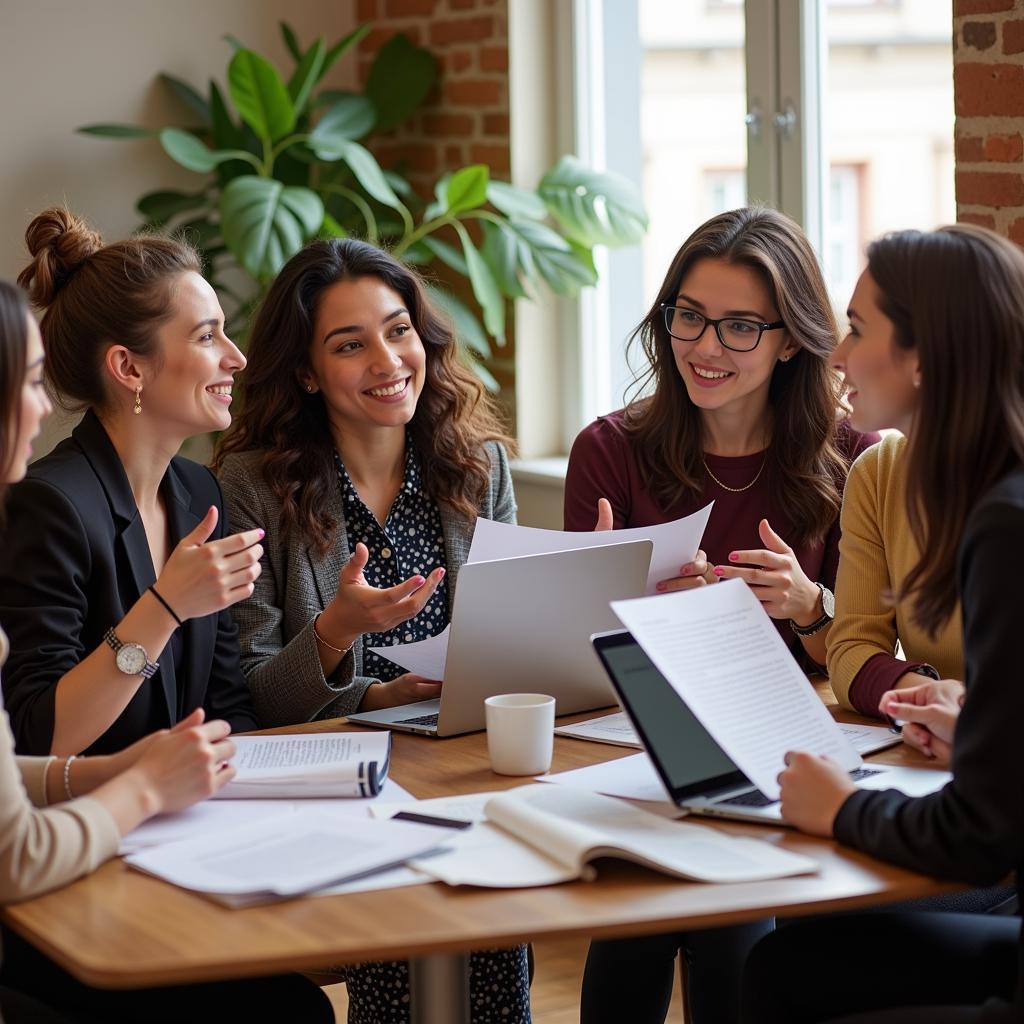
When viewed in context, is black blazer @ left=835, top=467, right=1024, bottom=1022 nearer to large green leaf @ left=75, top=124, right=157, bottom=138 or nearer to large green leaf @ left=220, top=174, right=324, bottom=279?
large green leaf @ left=220, top=174, right=324, bottom=279

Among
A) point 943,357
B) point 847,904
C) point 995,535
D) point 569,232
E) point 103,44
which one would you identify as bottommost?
point 847,904

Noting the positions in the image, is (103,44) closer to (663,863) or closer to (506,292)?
(506,292)

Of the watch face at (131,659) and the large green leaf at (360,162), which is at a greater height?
the large green leaf at (360,162)

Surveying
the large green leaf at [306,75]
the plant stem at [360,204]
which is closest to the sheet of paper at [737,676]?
the plant stem at [360,204]

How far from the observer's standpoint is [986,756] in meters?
1.42

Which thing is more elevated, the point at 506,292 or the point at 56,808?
the point at 506,292

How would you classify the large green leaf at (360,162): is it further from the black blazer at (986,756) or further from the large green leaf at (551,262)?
the black blazer at (986,756)

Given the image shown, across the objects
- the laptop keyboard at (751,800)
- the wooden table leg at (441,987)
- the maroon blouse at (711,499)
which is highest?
the maroon blouse at (711,499)

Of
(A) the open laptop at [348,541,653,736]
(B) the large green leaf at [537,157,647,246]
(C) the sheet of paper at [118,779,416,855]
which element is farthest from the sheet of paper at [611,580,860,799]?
(B) the large green leaf at [537,157,647,246]

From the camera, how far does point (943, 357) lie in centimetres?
159

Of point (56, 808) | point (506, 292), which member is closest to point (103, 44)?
point (506, 292)

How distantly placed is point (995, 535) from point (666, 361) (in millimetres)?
1193

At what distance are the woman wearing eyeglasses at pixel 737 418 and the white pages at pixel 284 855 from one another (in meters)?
0.90

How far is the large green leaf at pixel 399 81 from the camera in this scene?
4188mm
